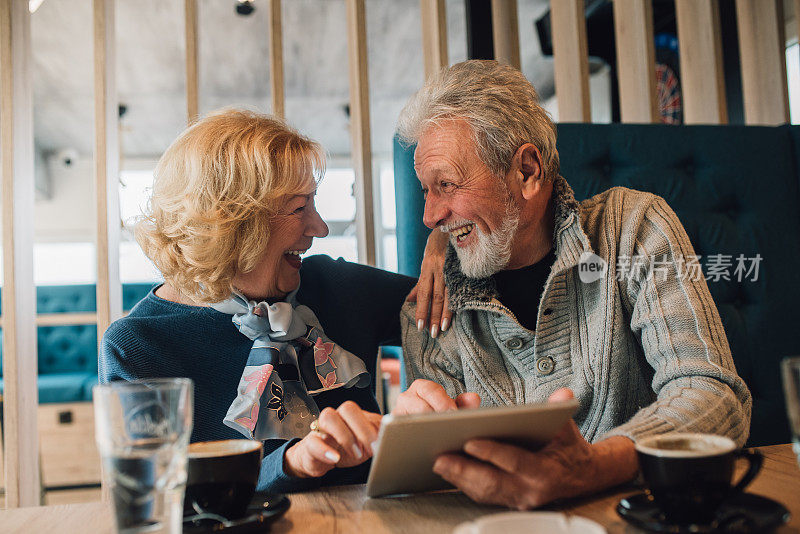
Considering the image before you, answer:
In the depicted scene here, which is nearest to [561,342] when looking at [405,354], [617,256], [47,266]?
[617,256]

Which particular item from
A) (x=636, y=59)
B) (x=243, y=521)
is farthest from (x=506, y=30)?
(x=243, y=521)

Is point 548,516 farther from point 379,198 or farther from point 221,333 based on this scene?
point 379,198

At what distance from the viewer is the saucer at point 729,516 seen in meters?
0.57

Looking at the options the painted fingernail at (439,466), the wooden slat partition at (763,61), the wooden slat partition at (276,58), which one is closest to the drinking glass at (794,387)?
the painted fingernail at (439,466)

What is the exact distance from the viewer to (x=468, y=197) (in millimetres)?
1332

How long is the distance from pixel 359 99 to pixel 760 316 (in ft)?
3.85

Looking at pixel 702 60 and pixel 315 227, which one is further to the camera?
pixel 702 60

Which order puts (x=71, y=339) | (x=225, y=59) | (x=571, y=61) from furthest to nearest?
1. (x=225, y=59)
2. (x=71, y=339)
3. (x=571, y=61)

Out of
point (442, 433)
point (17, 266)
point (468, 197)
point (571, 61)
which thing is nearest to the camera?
point (442, 433)

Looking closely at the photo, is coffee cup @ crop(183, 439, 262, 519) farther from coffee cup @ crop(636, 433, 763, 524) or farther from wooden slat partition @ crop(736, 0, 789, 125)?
wooden slat partition @ crop(736, 0, 789, 125)

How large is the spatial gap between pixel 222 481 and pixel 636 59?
70.7 inches

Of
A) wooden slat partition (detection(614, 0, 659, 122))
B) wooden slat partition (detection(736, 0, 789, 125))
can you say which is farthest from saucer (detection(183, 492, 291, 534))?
wooden slat partition (detection(736, 0, 789, 125))

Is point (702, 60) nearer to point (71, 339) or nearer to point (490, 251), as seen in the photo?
point (490, 251)

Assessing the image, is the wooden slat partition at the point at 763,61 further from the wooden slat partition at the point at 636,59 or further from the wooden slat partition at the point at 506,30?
the wooden slat partition at the point at 506,30
